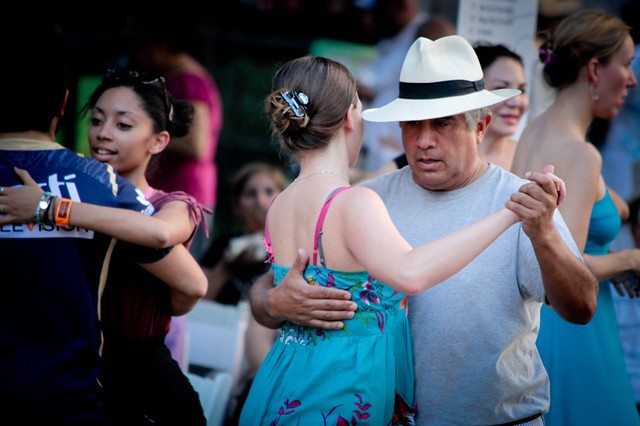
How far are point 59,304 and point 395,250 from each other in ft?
3.31

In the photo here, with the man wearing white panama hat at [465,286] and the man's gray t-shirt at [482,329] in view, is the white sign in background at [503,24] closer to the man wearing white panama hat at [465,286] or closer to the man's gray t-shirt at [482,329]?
the man wearing white panama hat at [465,286]

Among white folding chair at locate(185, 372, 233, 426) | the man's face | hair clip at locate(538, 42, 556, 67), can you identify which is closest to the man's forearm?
the man's face

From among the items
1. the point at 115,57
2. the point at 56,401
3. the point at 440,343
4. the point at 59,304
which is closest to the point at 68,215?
the point at 59,304

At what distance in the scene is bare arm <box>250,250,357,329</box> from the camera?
2445 mm

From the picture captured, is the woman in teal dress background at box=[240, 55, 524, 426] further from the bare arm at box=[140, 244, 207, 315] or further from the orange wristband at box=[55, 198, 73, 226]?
the orange wristband at box=[55, 198, 73, 226]

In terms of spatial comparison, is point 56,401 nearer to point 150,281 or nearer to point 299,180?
point 150,281

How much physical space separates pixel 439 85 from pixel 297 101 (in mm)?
483

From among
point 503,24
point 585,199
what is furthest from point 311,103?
point 503,24

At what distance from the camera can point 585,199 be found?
10.7ft

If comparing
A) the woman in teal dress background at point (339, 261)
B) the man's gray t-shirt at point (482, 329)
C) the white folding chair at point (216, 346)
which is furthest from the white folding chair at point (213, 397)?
the man's gray t-shirt at point (482, 329)

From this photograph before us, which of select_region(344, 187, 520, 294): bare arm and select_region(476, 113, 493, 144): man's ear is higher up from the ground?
select_region(476, 113, 493, 144): man's ear

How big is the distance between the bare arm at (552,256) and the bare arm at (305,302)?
21.4 inches

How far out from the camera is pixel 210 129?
5754 millimetres

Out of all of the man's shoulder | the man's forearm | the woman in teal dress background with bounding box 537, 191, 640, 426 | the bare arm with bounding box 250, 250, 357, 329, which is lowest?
the woman in teal dress background with bounding box 537, 191, 640, 426
